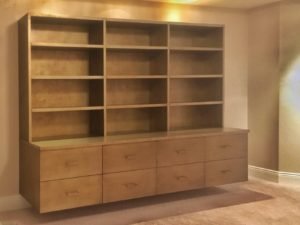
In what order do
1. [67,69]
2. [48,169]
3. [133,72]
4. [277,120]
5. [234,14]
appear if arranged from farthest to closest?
[234,14] → [277,120] → [133,72] → [67,69] → [48,169]

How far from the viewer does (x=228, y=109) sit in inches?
196

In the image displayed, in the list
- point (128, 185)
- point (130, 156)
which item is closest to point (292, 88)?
point (130, 156)

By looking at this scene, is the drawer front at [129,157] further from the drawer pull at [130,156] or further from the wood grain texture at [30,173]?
the wood grain texture at [30,173]

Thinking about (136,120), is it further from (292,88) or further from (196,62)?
(292,88)

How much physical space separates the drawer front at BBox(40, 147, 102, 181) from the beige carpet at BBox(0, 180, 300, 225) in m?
0.42

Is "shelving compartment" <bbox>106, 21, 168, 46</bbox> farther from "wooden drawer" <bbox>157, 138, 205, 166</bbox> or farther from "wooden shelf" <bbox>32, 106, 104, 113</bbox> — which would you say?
"wooden drawer" <bbox>157, 138, 205, 166</bbox>

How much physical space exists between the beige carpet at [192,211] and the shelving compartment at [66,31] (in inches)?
62.6

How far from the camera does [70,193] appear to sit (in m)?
3.41

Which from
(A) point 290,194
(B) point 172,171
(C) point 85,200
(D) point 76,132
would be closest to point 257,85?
(A) point 290,194

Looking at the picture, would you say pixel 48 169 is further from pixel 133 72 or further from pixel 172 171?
pixel 133 72

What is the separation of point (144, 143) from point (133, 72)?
3.01ft

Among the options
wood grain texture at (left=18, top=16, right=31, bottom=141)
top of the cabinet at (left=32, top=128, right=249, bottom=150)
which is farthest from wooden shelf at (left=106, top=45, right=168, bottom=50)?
top of the cabinet at (left=32, top=128, right=249, bottom=150)

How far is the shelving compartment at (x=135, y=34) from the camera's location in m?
4.13

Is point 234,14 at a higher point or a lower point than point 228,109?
higher
